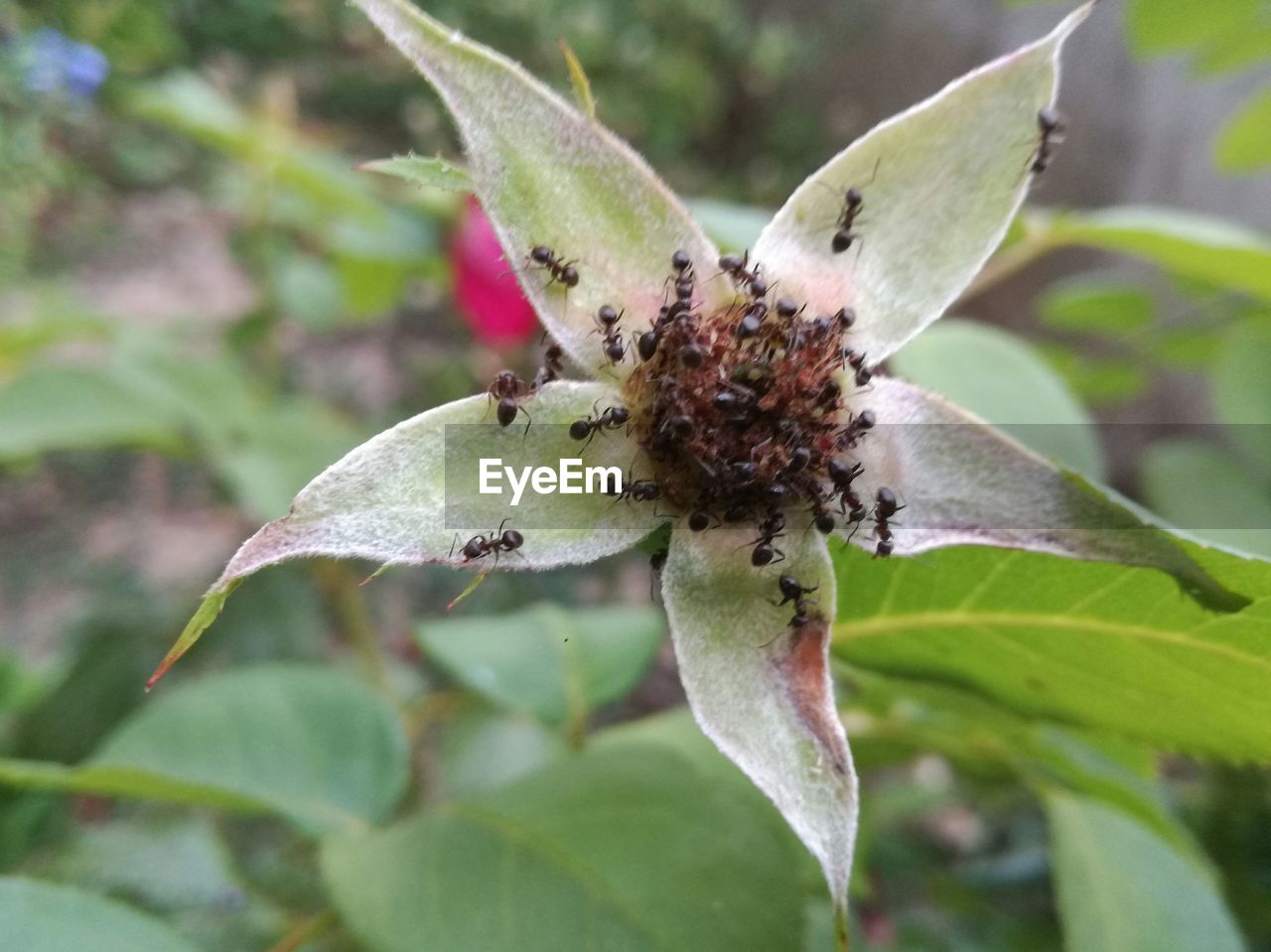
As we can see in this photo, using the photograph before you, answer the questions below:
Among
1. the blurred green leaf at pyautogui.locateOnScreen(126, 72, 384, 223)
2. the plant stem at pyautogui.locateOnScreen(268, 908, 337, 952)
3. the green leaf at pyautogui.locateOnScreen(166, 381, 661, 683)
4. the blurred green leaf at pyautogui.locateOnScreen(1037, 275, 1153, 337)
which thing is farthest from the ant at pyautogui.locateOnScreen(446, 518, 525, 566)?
the blurred green leaf at pyautogui.locateOnScreen(1037, 275, 1153, 337)

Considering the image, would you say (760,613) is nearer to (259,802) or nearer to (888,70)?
(259,802)

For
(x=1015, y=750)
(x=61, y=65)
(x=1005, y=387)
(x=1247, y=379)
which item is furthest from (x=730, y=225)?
(x=61, y=65)

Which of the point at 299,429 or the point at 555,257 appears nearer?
the point at 555,257

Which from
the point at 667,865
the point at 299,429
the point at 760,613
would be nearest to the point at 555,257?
the point at 760,613

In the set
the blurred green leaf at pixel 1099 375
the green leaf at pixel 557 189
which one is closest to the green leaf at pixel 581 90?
the green leaf at pixel 557 189

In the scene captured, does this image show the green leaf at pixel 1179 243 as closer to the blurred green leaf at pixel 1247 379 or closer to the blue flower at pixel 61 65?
the blurred green leaf at pixel 1247 379

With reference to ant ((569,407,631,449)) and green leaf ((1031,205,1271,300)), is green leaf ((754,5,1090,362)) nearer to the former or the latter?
ant ((569,407,631,449))

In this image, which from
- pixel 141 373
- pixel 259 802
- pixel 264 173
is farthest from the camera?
pixel 264 173
